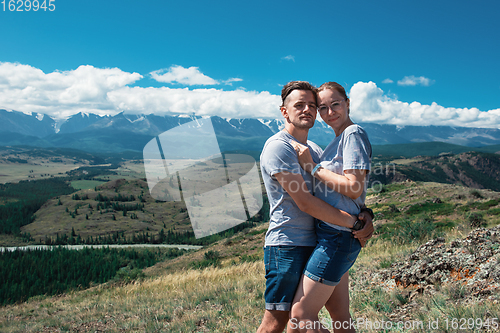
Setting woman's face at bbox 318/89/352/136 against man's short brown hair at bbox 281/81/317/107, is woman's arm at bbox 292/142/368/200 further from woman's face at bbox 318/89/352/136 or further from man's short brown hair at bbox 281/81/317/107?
man's short brown hair at bbox 281/81/317/107

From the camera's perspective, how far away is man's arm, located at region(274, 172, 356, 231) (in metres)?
2.26

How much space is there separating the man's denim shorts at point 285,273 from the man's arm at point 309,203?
352 mm

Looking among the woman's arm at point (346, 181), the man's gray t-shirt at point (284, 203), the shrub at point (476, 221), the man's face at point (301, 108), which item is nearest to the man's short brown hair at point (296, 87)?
the man's face at point (301, 108)

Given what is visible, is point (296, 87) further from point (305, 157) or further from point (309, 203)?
point (309, 203)

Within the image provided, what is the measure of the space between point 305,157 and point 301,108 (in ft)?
1.59

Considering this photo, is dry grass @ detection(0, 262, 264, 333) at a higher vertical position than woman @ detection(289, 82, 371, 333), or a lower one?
lower

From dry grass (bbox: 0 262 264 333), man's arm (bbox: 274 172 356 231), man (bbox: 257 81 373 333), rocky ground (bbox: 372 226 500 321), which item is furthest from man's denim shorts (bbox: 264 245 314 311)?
rocky ground (bbox: 372 226 500 321)

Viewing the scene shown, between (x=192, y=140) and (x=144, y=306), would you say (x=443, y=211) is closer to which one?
(x=192, y=140)

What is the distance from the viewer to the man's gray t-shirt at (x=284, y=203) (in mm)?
2336

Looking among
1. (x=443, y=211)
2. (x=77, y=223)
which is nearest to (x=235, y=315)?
(x=443, y=211)

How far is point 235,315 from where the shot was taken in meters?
4.80

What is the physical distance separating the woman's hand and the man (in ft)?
0.15

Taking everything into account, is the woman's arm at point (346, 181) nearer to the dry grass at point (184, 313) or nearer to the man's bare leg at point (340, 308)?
the man's bare leg at point (340, 308)

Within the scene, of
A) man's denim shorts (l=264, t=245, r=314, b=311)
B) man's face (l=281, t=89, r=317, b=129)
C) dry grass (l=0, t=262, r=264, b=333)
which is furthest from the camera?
dry grass (l=0, t=262, r=264, b=333)
